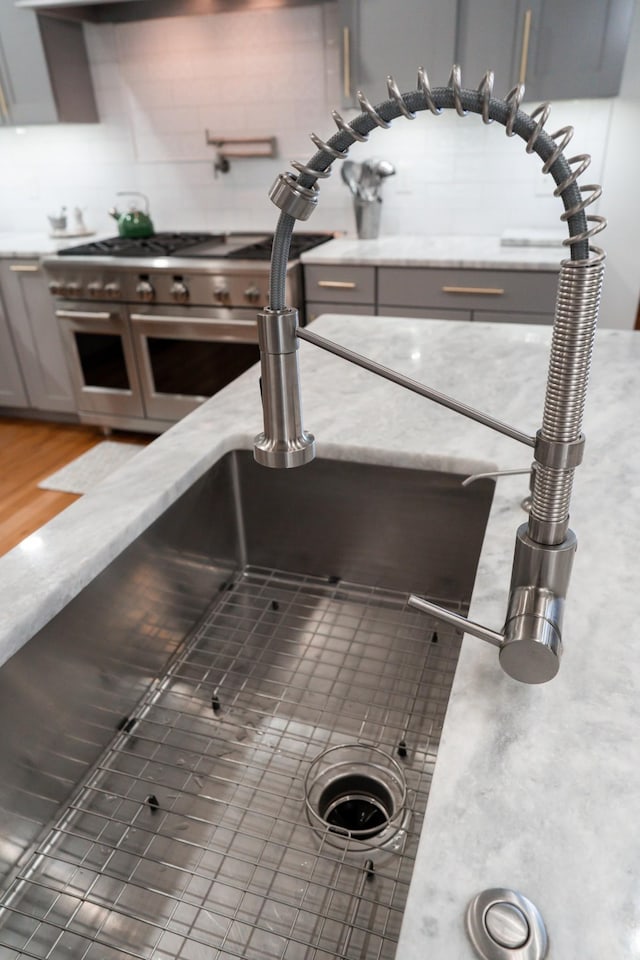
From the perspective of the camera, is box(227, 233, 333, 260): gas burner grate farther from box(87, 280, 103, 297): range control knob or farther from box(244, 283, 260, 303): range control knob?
box(87, 280, 103, 297): range control knob

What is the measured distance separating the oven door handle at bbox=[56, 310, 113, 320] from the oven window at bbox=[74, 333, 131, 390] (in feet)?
0.29

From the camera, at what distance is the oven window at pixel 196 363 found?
3.22m

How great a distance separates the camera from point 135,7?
3.40 meters

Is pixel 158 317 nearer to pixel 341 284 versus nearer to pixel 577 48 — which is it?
pixel 341 284

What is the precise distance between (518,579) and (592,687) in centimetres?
14

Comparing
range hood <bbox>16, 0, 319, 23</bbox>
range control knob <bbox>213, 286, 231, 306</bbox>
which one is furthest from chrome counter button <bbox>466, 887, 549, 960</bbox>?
range hood <bbox>16, 0, 319, 23</bbox>

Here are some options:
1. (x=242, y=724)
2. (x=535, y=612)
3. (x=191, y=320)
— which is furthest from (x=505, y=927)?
(x=191, y=320)

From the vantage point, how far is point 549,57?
2693 millimetres

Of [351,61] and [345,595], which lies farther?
[351,61]

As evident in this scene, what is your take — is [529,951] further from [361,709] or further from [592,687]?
A: [361,709]

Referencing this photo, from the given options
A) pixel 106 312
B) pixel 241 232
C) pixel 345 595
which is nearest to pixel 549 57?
pixel 241 232

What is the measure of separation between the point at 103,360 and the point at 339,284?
1281 mm

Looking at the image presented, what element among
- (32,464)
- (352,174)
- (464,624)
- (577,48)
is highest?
(577,48)

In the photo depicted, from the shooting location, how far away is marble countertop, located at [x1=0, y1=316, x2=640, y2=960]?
1.67ft
